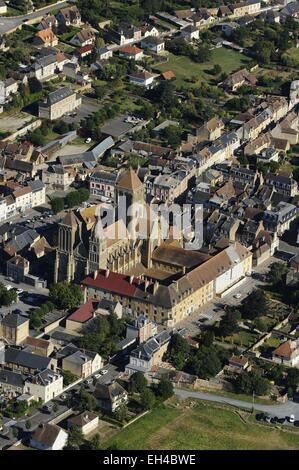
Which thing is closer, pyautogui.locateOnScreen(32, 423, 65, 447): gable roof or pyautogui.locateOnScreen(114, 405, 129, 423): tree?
pyautogui.locateOnScreen(32, 423, 65, 447): gable roof

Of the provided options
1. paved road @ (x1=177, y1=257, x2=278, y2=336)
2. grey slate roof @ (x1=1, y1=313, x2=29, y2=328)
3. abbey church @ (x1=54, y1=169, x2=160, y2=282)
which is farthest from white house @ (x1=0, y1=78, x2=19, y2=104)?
grey slate roof @ (x1=1, y1=313, x2=29, y2=328)

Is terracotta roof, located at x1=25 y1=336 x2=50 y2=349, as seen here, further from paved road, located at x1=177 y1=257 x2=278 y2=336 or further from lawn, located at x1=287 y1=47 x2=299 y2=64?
lawn, located at x1=287 y1=47 x2=299 y2=64

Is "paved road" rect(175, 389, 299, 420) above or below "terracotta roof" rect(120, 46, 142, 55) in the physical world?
above

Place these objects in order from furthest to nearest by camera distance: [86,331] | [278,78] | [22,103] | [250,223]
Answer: [278,78] → [22,103] → [250,223] → [86,331]

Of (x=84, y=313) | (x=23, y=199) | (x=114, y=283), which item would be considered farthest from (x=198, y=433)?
(x=23, y=199)

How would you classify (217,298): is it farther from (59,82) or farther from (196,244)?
(59,82)

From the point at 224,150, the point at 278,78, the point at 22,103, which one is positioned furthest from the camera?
the point at 278,78

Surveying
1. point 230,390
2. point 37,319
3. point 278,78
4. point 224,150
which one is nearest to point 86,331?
point 37,319
